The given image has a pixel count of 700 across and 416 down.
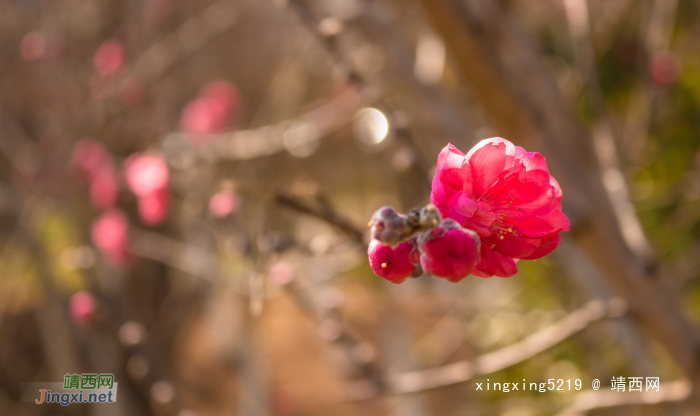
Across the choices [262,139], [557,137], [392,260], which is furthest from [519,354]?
[262,139]

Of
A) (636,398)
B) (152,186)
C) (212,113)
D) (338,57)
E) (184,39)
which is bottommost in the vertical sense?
(636,398)

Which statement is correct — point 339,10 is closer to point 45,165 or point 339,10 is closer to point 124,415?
point 45,165

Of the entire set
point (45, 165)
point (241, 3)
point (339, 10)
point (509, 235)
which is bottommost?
point (509, 235)

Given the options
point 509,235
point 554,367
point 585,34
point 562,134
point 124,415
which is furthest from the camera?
point 554,367

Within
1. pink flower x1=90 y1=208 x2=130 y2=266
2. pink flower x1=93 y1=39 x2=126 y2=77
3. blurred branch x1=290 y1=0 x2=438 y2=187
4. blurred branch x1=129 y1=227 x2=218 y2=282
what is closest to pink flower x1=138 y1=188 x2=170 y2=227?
pink flower x1=90 y1=208 x2=130 y2=266

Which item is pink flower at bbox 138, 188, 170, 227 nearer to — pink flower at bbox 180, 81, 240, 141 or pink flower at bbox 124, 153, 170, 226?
pink flower at bbox 124, 153, 170, 226

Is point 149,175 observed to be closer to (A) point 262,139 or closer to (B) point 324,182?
(A) point 262,139

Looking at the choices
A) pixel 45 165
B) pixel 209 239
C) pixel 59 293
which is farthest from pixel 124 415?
pixel 45 165
